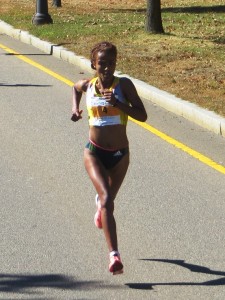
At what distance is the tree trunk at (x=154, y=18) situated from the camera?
20.5m

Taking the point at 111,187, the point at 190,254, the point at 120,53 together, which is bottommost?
the point at 120,53

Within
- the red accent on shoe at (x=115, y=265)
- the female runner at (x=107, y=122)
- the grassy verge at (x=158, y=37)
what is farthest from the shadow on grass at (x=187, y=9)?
the red accent on shoe at (x=115, y=265)

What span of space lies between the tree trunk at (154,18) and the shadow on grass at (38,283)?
13.8 m

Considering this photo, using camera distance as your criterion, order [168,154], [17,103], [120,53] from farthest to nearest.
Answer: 1. [120,53]
2. [17,103]
3. [168,154]

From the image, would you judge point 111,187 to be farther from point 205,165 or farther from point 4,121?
point 4,121

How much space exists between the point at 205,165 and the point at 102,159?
3.62 metres

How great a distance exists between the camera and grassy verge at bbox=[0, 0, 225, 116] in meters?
15.1

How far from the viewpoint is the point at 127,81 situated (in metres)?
7.12

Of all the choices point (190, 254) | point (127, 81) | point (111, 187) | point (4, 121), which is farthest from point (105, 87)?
point (4, 121)

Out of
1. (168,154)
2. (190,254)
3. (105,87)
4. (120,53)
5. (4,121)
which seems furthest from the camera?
(120,53)

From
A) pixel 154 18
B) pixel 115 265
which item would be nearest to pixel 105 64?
pixel 115 265

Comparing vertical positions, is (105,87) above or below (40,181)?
above

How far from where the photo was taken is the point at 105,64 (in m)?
6.93

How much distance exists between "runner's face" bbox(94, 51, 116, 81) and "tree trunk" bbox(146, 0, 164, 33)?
1362cm
